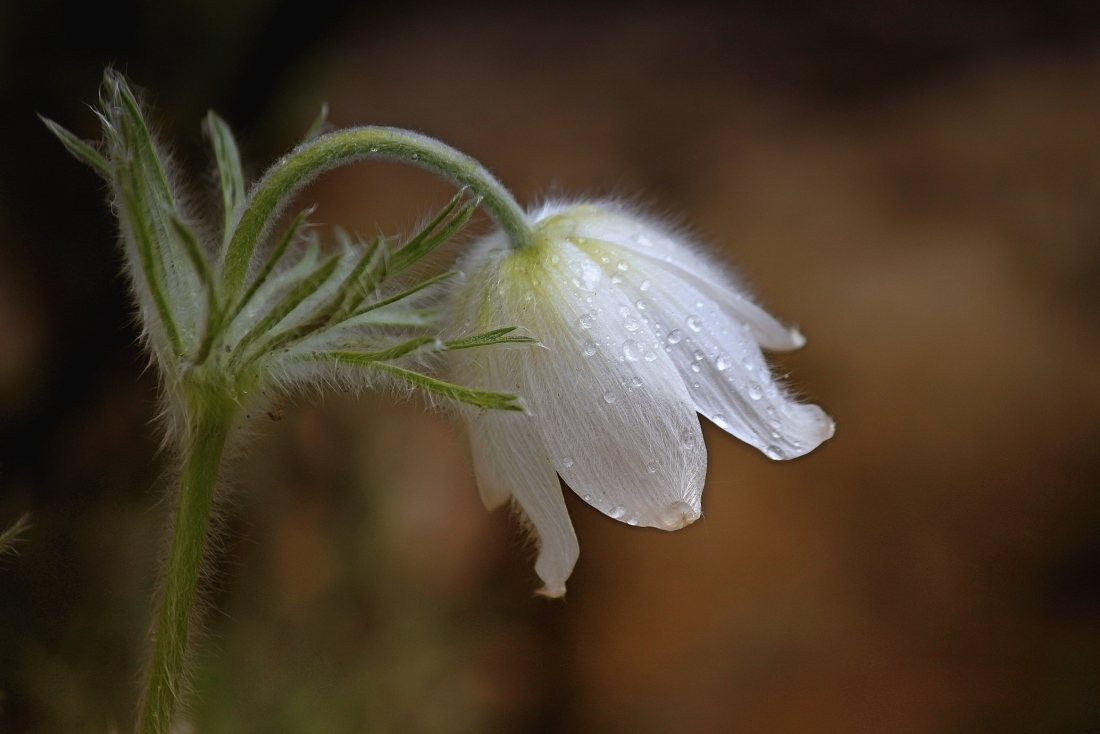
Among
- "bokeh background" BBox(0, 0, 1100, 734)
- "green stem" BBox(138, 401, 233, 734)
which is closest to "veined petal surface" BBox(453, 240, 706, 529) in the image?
"green stem" BBox(138, 401, 233, 734)

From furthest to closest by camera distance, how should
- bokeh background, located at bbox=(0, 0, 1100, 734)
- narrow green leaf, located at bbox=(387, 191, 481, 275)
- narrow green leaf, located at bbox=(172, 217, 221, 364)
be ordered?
bokeh background, located at bbox=(0, 0, 1100, 734)
narrow green leaf, located at bbox=(387, 191, 481, 275)
narrow green leaf, located at bbox=(172, 217, 221, 364)

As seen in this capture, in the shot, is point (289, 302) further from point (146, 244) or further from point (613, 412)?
point (613, 412)

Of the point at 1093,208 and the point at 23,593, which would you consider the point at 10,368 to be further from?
the point at 1093,208

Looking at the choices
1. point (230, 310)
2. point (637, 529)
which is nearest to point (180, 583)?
point (230, 310)

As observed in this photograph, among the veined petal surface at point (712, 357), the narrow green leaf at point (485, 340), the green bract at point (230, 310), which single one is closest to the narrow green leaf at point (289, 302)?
the green bract at point (230, 310)

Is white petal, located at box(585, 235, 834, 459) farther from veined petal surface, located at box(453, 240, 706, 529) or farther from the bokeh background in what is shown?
the bokeh background

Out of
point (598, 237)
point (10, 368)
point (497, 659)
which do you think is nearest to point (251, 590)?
point (497, 659)

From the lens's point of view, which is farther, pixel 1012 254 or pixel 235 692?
pixel 1012 254
